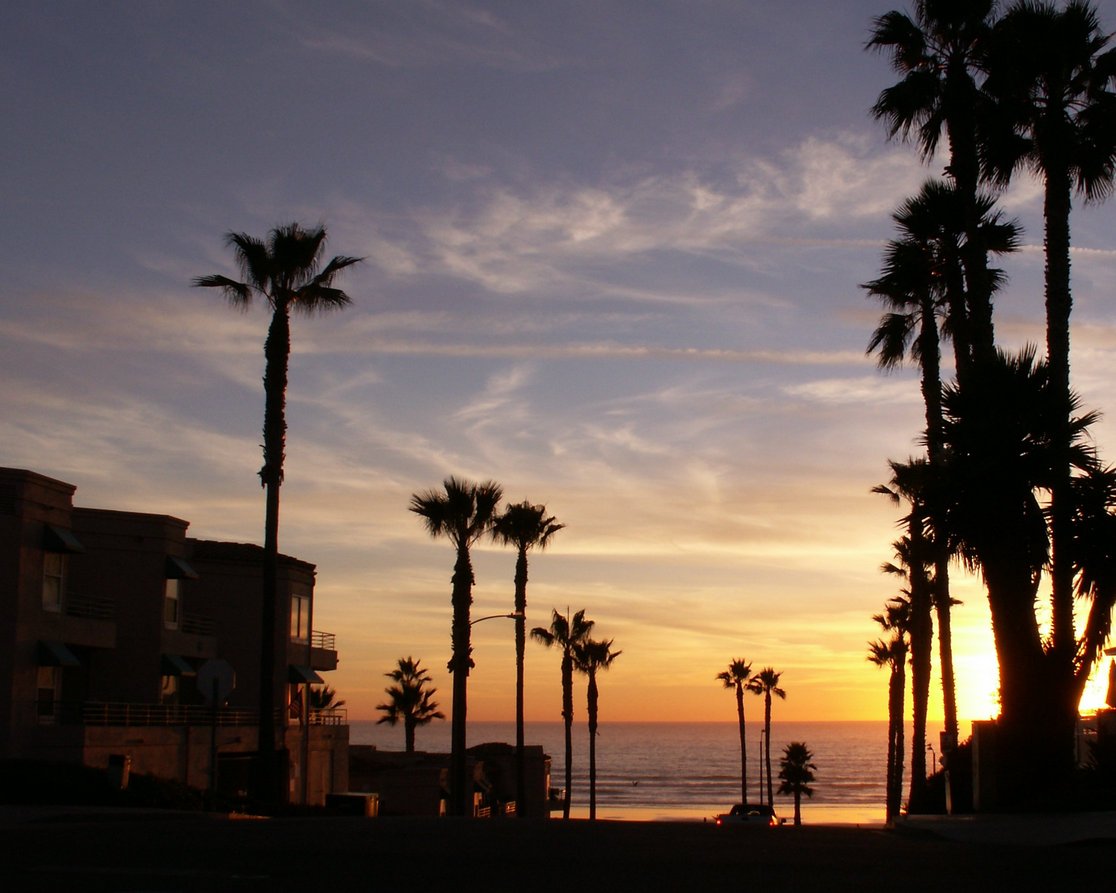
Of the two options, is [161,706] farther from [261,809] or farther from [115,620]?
[261,809]

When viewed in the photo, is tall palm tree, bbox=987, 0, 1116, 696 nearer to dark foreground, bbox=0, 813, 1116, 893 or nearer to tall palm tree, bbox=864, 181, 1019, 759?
tall palm tree, bbox=864, 181, 1019, 759

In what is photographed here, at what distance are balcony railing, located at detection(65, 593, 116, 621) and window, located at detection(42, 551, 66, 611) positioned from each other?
130cm

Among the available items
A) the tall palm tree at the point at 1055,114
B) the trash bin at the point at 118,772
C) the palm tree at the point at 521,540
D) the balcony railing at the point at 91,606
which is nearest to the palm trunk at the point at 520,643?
the palm tree at the point at 521,540

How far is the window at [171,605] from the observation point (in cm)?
4116

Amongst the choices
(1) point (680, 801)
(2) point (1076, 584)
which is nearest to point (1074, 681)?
(2) point (1076, 584)

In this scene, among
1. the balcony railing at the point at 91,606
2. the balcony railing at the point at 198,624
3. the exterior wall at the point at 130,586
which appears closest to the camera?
the balcony railing at the point at 91,606

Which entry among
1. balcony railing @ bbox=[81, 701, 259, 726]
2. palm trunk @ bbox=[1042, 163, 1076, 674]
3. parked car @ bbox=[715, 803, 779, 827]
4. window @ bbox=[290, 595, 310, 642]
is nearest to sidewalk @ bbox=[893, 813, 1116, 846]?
palm trunk @ bbox=[1042, 163, 1076, 674]

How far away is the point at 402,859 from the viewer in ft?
41.6

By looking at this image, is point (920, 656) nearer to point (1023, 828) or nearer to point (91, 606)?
point (1023, 828)

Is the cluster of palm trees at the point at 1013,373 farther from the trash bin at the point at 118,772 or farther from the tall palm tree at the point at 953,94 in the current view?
the trash bin at the point at 118,772

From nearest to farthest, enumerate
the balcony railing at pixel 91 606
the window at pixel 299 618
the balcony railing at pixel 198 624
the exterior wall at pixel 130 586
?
the balcony railing at pixel 91 606
the exterior wall at pixel 130 586
the balcony railing at pixel 198 624
the window at pixel 299 618

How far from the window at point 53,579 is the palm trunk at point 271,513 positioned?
18.9 ft

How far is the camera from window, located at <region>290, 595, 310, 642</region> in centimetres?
4728

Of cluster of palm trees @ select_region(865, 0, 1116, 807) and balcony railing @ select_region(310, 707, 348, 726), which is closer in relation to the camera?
cluster of palm trees @ select_region(865, 0, 1116, 807)
